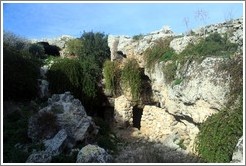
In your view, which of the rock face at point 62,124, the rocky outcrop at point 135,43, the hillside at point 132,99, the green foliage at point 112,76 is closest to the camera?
the hillside at point 132,99

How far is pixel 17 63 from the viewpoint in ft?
50.3

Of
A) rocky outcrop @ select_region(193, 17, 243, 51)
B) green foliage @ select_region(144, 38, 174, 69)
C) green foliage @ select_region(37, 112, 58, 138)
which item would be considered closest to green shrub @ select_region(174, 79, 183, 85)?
green foliage @ select_region(144, 38, 174, 69)

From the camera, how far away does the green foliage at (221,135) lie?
10172mm

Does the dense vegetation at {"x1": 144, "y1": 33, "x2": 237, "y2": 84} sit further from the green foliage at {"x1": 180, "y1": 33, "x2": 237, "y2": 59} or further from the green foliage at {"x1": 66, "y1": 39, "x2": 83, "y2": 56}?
the green foliage at {"x1": 66, "y1": 39, "x2": 83, "y2": 56}

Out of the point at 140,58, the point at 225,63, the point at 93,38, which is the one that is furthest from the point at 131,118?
the point at 225,63

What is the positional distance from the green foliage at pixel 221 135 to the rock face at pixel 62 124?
11.3 feet

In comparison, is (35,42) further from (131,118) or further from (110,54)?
(131,118)

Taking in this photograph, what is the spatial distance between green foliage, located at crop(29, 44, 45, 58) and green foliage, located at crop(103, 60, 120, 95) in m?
3.33

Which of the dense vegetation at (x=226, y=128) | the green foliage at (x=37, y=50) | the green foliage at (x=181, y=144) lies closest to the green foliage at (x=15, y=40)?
the green foliage at (x=37, y=50)

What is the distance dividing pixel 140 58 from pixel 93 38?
11.5 feet

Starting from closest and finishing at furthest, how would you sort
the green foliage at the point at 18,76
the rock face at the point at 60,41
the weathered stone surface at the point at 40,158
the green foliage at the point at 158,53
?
the weathered stone surface at the point at 40,158
the green foliage at the point at 18,76
the green foliage at the point at 158,53
the rock face at the point at 60,41

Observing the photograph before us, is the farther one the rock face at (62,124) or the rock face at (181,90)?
the rock face at (181,90)

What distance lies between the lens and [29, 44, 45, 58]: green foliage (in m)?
19.0

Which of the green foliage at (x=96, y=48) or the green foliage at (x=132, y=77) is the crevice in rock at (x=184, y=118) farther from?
the green foliage at (x=96, y=48)
